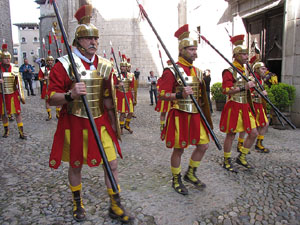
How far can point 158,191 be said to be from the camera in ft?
11.7

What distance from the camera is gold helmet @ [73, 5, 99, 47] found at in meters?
2.69

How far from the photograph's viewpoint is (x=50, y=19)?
106 feet

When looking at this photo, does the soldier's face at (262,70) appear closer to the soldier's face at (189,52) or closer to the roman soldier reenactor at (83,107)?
the soldier's face at (189,52)

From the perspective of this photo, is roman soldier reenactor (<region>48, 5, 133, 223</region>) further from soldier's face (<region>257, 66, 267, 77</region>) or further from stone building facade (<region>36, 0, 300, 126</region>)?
soldier's face (<region>257, 66, 267, 77</region>)

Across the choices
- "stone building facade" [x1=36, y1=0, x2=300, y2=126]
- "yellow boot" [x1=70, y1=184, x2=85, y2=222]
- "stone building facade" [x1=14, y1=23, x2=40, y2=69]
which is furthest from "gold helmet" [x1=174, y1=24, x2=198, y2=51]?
"stone building facade" [x1=14, y1=23, x2=40, y2=69]

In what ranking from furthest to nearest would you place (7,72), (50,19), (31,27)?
(31,27) → (50,19) → (7,72)

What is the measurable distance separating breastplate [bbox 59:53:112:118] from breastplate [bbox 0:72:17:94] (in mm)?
4626

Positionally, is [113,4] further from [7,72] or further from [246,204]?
[246,204]

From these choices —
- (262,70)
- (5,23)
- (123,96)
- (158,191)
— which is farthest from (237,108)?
(5,23)

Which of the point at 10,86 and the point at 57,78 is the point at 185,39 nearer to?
the point at 57,78

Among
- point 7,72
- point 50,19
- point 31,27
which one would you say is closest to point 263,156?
point 7,72

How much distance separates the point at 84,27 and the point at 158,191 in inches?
88.1

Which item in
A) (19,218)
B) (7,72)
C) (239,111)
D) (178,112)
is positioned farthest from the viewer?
(7,72)

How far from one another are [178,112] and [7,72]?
16.2 feet
